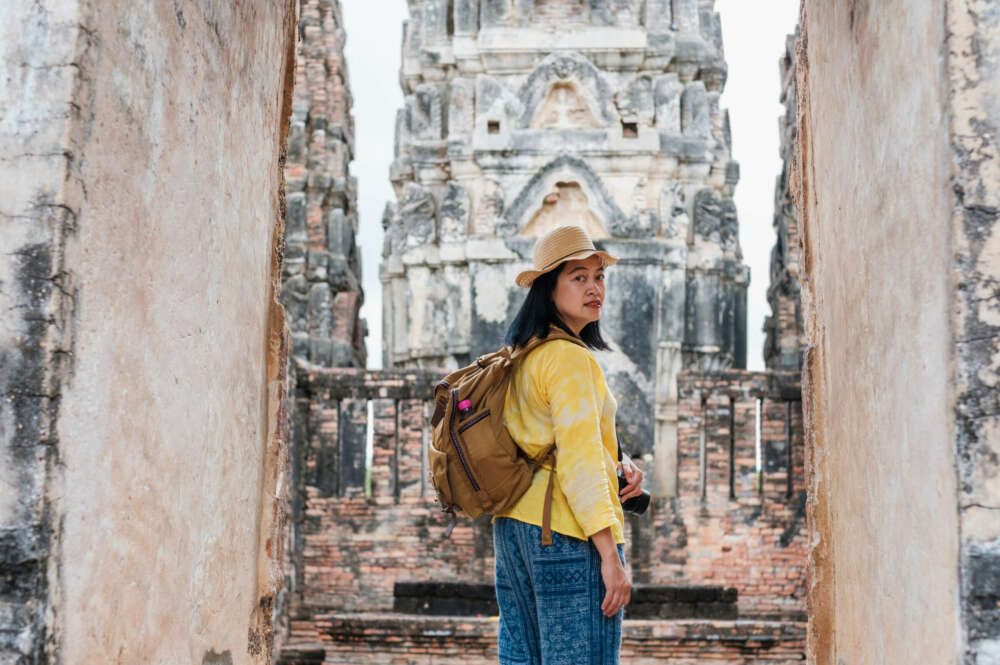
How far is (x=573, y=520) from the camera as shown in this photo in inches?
129

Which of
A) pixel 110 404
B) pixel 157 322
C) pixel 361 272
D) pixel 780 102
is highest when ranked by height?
pixel 780 102

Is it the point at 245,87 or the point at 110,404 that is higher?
the point at 245,87

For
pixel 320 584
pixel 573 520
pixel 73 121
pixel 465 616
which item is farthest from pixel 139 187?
pixel 320 584

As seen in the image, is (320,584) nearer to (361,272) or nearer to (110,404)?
(361,272)

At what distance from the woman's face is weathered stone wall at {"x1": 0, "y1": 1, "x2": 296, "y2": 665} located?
0.93 metres

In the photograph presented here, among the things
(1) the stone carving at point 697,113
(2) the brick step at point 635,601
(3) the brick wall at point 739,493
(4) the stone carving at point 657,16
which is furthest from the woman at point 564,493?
(4) the stone carving at point 657,16

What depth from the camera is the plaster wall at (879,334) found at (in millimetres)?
2562

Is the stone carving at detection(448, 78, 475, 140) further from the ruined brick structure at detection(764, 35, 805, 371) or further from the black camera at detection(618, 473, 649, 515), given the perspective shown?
the black camera at detection(618, 473, 649, 515)

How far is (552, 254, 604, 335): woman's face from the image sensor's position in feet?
11.5

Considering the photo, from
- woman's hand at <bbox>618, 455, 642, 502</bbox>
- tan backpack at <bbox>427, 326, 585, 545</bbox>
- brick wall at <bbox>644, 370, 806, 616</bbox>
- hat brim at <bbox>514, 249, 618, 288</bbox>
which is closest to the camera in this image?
tan backpack at <bbox>427, 326, 585, 545</bbox>

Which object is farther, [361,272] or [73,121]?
[361,272]

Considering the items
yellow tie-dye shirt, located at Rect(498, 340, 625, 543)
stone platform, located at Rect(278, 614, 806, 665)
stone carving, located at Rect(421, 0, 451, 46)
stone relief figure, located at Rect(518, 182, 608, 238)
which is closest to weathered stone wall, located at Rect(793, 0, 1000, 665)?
yellow tie-dye shirt, located at Rect(498, 340, 625, 543)

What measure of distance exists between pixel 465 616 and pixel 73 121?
8.25 metres

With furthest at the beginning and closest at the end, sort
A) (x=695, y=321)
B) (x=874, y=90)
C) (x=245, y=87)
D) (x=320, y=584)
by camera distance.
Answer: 1. (x=695, y=321)
2. (x=320, y=584)
3. (x=245, y=87)
4. (x=874, y=90)
